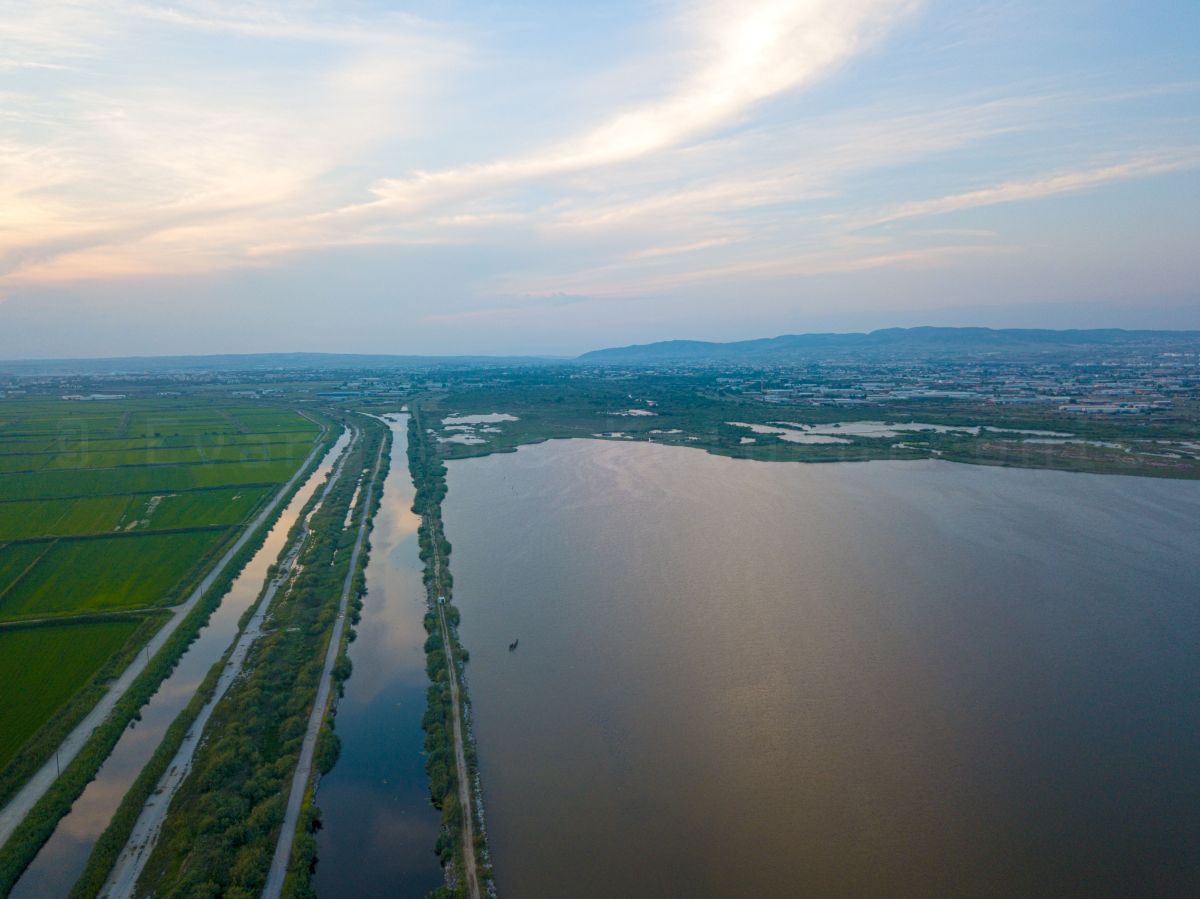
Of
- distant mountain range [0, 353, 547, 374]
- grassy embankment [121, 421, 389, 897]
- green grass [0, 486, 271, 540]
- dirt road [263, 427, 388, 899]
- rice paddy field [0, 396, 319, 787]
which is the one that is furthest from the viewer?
distant mountain range [0, 353, 547, 374]

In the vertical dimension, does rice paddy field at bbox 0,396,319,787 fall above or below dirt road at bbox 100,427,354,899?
above

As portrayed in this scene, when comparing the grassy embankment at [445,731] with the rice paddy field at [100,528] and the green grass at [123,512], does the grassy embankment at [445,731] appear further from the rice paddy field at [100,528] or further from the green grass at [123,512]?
the green grass at [123,512]

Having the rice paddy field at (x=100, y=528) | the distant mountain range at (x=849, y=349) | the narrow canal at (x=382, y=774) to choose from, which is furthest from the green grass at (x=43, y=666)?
the distant mountain range at (x=849, y=349)

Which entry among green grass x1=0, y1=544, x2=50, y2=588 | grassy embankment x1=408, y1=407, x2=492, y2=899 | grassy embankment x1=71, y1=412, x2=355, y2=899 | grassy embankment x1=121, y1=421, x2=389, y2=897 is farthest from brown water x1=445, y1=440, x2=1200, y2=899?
green grass x1=0, y1=544, x2=50, y2=588

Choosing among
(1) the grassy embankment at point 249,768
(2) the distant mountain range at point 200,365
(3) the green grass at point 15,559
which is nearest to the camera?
(1) the grassy embankment at point 249,768

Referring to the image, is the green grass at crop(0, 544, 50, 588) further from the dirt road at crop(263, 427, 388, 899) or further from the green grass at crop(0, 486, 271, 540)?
the dirt road at crop(263, 427, 388, 899)

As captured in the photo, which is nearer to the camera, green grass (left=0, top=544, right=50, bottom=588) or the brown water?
the brown water

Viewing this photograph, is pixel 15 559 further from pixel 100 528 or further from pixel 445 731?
pixel 445 731
